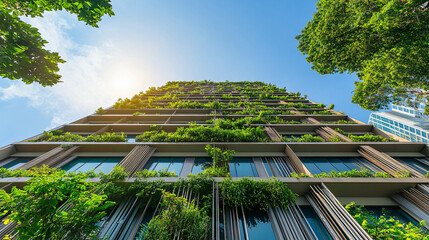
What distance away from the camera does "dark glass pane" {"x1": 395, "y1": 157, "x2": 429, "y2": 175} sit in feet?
31.3

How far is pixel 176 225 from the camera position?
508cm

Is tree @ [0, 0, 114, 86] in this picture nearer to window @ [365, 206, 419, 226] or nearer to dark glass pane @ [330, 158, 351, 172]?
dark glass pane @ [330, 158, 351, 172]

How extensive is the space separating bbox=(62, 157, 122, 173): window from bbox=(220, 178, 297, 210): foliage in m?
8.12

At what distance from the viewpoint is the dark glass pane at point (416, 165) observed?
31.3 feet

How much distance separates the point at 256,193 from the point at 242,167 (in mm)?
3098

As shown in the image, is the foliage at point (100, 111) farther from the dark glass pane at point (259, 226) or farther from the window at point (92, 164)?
the dark glass pane at point (259, 226)

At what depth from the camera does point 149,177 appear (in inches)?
298

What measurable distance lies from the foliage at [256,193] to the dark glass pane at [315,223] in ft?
3.16

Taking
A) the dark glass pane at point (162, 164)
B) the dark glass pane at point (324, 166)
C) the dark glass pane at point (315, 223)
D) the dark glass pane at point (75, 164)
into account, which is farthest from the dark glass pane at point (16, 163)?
the dark glass pane at point (324, 166)

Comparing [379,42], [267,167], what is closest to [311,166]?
[267,167]

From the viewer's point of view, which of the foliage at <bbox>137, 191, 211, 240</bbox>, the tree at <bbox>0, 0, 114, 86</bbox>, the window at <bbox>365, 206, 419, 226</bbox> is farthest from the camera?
the tree at <bbox>0, 0, 114, 86</bbox>

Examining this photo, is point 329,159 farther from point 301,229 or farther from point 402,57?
point 402,57

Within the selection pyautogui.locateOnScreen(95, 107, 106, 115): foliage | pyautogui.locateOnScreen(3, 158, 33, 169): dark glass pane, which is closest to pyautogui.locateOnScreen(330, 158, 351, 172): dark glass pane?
pyautogui.locateOnScreen(3, 158, 33, 169): dark glass pane

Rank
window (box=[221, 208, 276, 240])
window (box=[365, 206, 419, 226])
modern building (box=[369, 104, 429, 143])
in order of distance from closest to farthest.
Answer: window (box=[221, 208, 276, 240])
window (box=[365, 206, 419, 226])
modern building (box=[369, 104, 429, 143])
